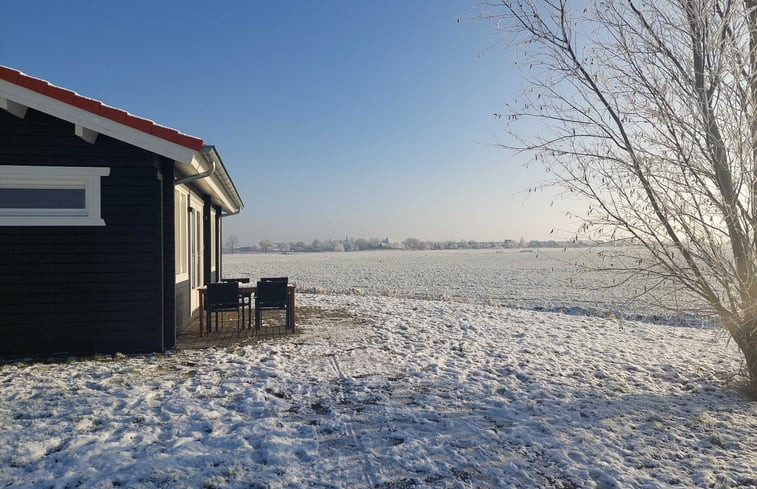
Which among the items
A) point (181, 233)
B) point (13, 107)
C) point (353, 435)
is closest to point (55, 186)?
A: point (13, 107)

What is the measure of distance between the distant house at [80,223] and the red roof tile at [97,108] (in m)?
0.01

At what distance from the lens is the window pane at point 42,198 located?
5309 mm

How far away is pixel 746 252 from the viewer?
4305 mm

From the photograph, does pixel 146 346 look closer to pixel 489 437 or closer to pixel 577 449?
pixel 489 437

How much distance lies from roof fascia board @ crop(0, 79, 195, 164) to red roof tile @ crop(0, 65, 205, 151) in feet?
0.14

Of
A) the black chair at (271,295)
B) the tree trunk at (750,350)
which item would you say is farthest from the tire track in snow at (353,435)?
the tree trunk at (750,350)

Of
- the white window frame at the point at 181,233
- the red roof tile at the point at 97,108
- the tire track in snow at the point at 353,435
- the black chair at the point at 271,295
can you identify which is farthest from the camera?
the black chair at the point at 271,295

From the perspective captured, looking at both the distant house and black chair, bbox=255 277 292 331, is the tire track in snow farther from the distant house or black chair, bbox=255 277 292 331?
the distant house

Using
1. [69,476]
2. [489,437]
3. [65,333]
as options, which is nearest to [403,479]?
[489,437]

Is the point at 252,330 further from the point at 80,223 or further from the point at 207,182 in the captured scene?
the point at 80,223

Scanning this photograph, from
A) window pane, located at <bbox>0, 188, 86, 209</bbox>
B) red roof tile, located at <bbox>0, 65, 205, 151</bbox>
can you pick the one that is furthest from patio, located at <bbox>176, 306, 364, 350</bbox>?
red roof tile, located at <bbox>0, 65, 205, 151</bbox>

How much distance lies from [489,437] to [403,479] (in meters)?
0.95

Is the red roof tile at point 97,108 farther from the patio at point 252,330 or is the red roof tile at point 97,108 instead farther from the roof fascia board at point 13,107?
the patio at point 252,330

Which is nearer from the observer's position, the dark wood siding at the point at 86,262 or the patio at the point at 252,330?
the dark wood siding at the point at 86,262
